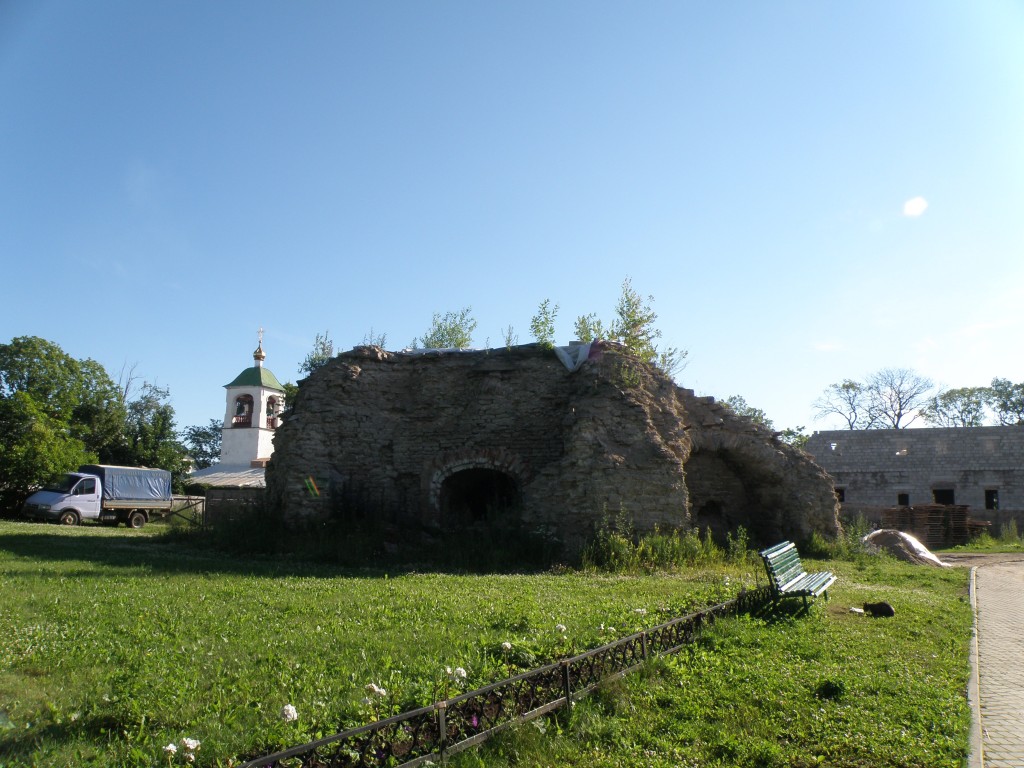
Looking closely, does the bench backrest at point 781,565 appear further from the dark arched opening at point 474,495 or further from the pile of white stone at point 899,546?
the pile of white stone at point 899,546

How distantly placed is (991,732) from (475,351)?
1251 cm

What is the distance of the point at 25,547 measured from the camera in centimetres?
1289

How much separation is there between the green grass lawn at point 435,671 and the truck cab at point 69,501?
1869 centimetres

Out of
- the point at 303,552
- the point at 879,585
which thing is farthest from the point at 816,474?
the point at 303,552

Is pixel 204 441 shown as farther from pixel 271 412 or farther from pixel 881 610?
pixel 881 610

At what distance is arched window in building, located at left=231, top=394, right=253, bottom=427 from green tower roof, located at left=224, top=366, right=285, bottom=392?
90 centimetres

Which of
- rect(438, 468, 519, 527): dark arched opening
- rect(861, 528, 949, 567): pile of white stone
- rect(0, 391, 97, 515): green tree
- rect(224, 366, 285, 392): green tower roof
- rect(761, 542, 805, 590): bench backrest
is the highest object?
rect(224, 366, 285, 392): green tower roof

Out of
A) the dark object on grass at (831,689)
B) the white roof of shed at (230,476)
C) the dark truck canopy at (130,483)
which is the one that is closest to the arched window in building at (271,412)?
the white roof of shed at (230,476)

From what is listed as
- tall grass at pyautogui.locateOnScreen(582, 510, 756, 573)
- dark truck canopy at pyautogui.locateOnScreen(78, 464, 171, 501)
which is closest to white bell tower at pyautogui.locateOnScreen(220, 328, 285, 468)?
dark truck canopy at pyautogui.locateOnScreen(78, 464, 171, 501)

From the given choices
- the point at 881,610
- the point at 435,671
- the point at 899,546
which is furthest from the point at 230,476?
the point at 435,671

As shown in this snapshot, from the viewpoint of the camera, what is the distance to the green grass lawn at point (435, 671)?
3.88 metres

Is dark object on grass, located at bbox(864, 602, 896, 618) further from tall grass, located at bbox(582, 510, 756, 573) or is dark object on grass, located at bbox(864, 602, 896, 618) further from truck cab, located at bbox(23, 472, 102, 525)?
truck cab, located at bbox(23, 472, 102, 525)

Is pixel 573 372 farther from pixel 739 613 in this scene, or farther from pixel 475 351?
pixel 739 613

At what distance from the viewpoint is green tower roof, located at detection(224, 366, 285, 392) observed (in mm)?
47219
